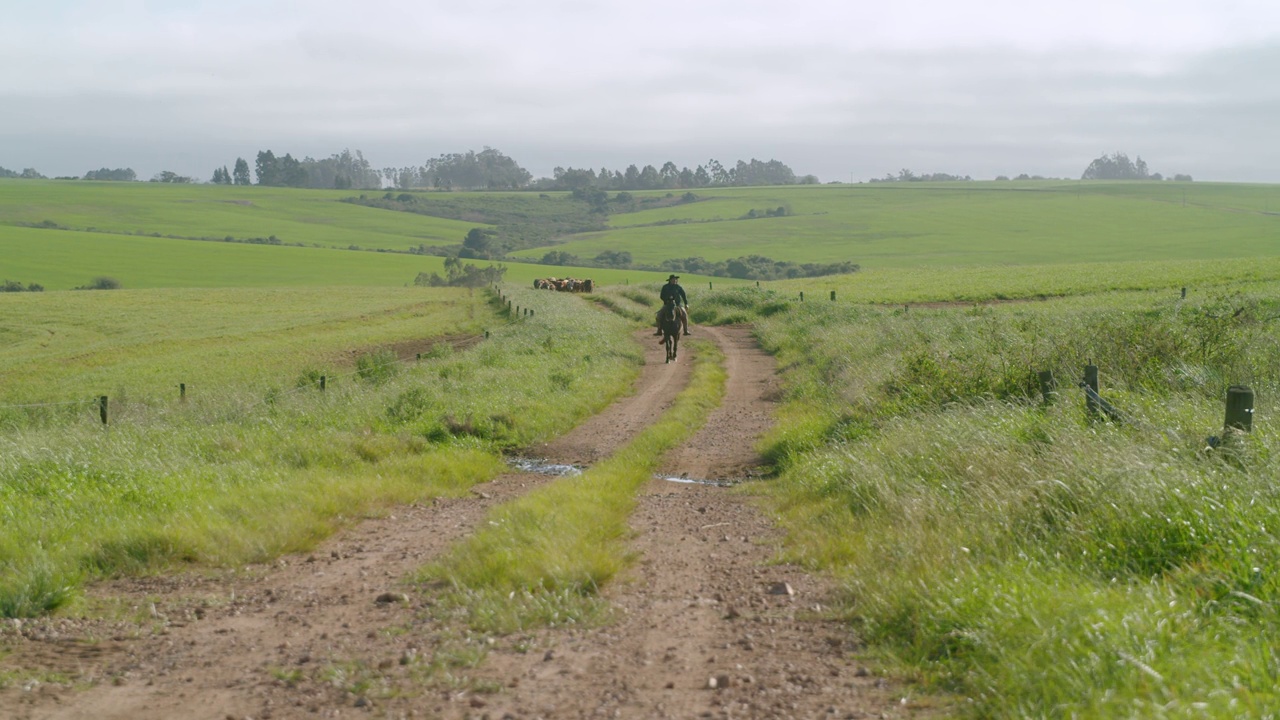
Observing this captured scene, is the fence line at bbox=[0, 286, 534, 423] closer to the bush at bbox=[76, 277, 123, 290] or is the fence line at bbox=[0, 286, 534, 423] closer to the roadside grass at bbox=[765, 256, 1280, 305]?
the roadside grass at bbox=[765, 256, 1280, 305]

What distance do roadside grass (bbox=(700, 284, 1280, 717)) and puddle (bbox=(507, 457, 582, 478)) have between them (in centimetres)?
224

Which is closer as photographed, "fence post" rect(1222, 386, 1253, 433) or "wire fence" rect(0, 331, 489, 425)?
"fence post" rect(1222, 386, 1253, 433)

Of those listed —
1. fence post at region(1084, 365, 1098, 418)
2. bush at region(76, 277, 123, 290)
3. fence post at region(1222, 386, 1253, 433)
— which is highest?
fence post at region(1222, 386, 1253, 433)

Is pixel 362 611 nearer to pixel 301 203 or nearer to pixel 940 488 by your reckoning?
pixel 940 488

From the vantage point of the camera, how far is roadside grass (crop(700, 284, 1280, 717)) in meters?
4.40

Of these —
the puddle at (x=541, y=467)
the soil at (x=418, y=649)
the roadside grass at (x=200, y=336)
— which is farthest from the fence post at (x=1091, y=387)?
the roadside grass at (x=200, y=336)

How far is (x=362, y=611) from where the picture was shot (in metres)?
6.38

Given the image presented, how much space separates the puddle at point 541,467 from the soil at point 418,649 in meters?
3.44

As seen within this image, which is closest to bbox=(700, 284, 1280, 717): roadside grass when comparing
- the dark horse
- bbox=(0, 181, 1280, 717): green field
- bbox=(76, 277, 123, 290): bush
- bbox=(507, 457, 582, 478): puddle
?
bbox=(0, 181, 1280, 717): green field

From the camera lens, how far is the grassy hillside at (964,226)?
87.0 m

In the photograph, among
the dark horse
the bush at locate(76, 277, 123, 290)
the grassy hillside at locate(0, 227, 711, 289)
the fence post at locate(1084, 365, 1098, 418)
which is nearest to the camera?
the fence post at locate(1084, 365, 1098, 418)

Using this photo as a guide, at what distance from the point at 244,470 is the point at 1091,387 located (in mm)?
7618

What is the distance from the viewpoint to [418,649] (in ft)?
18.1

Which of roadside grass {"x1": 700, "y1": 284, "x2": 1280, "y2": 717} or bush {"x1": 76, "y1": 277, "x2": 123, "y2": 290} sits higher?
roadside grass {"x1": 700, "y1": 284, "x2": 1280, "y2": 717}
